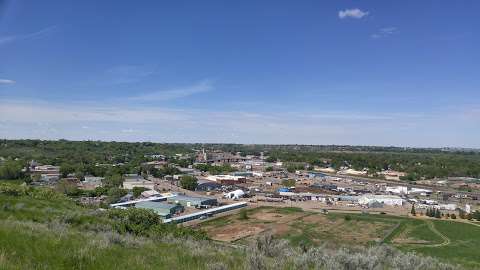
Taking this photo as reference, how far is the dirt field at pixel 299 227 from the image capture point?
42750mm

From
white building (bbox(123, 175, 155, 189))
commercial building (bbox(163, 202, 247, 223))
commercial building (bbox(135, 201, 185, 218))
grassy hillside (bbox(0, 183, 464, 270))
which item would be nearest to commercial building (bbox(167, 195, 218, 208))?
commercial building (bbox(135, 201, 185, 218))

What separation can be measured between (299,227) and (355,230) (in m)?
6.27

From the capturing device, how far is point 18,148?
479 ft

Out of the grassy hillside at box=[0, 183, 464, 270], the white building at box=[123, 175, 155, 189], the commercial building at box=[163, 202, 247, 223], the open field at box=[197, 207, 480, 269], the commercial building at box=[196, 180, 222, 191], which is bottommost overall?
the open field at box=[197, 207, 480, 269]

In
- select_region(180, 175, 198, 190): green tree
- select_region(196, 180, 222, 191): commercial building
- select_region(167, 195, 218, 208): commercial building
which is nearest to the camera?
select_region(167, 195, 218, 208): commercial building

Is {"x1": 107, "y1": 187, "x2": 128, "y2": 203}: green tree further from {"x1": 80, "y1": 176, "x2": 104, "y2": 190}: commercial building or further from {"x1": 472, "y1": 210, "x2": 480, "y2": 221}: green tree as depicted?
{"x1": 472, "y1": 210, "x2": 480, "y2": 221}: green tree

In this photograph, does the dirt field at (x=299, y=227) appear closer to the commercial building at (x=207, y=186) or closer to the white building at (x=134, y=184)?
the white building at (x=134, y=184)

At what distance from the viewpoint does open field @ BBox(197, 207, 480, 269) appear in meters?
40.6

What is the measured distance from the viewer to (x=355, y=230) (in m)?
48.8

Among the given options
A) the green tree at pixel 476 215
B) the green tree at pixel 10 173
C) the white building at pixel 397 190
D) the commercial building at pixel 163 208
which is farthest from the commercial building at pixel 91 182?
the green tree at pixel 476 215

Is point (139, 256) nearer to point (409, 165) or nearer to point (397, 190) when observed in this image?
point (397, 190)

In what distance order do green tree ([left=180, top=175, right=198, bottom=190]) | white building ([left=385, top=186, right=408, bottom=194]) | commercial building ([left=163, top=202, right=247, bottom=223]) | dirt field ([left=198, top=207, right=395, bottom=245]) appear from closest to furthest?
dirt field ([left=198, top=207, right=395, bottom=245])
commercial building ([left=163, top=202, right=247, bottom=223])
green tree ([left=180, top=175, right=198, bottom=190])
white building ([left=385, top=186, right=408, bottom=194])

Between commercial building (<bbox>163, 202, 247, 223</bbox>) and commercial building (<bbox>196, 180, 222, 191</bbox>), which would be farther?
commercial building (<bbox>196, 180, 222, 191</bbox>)

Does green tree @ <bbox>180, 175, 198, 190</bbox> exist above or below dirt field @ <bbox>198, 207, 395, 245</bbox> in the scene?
above
